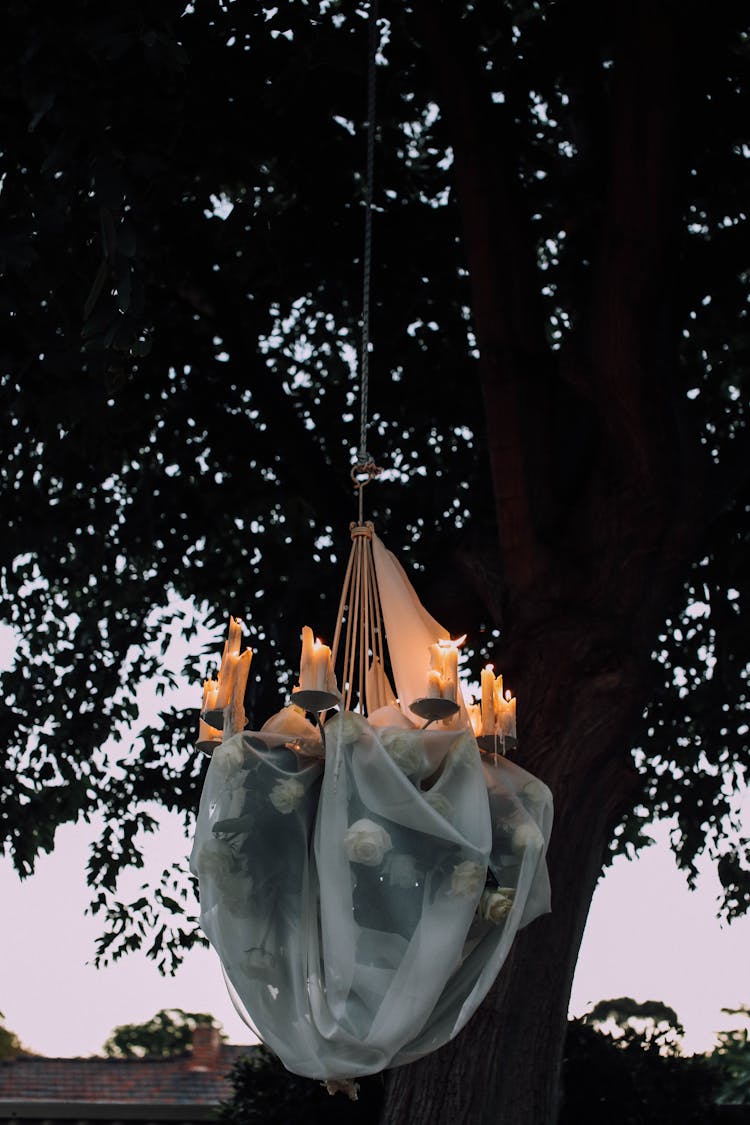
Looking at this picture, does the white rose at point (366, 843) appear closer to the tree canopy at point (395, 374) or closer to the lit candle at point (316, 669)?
the lit candle at point (316, 669)

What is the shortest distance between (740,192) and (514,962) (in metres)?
3.90

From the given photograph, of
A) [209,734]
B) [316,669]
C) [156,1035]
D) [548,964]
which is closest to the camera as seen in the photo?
[316,669]

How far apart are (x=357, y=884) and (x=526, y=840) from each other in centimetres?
46

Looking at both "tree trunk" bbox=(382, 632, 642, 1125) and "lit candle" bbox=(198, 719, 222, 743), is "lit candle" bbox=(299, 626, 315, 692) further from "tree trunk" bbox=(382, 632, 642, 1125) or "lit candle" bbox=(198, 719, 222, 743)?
"tree trunk" bbox=(382, 632, 642, 1125)

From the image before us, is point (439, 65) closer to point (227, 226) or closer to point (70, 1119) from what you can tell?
point (227, 226)

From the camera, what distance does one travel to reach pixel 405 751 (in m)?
3.18

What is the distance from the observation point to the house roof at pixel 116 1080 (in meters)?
17.5

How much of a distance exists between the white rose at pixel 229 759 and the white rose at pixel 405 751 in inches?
13.9

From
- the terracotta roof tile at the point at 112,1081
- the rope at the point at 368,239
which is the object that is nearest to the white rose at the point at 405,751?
the rope at the point at 368,239

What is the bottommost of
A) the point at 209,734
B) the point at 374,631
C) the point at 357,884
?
the point at 357,884

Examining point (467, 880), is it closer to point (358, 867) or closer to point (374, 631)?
point (358, 867)

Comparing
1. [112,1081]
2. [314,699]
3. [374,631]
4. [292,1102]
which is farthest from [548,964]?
[112,1081]

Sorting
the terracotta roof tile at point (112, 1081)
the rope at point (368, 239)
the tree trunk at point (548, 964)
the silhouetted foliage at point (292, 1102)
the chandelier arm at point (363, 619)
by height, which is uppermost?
the rope at point (368, 239)

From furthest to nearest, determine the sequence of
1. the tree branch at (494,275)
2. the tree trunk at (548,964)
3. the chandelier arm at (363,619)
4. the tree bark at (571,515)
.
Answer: the tree branch at (494,275), the tree bark at (571,515), the tree trunk at (548,964), the chandelier arm at (363,619)
